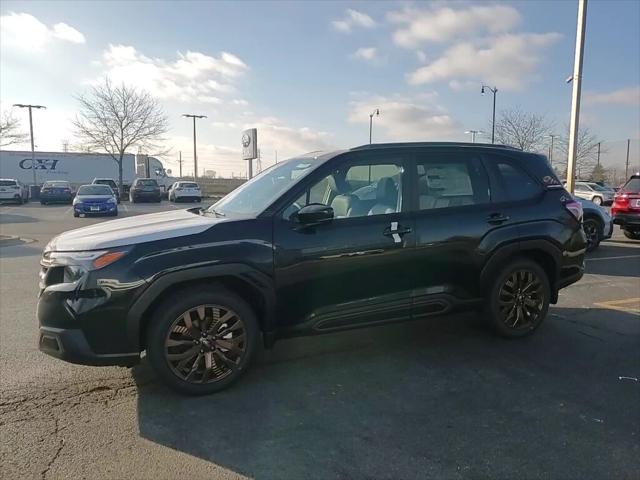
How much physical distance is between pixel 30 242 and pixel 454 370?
12.5m

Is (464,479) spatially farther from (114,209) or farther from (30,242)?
(114,209)

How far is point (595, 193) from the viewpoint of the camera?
31547mm

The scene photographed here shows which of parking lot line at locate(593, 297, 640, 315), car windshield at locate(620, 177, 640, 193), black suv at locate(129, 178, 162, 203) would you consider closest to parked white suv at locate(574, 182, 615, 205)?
car windshield at locate(620, 177, 640, 193)

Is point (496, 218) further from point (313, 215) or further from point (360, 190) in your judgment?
point (313, 215)

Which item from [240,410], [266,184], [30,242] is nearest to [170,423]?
[240,410]

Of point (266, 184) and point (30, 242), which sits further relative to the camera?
point (30, 242)

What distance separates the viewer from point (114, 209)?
21.6m

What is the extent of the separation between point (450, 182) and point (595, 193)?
32.0m

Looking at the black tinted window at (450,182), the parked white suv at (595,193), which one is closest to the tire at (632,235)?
the black tinted window at (450,182)

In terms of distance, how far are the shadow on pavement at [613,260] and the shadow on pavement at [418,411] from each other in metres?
4.08

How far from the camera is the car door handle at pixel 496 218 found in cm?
448

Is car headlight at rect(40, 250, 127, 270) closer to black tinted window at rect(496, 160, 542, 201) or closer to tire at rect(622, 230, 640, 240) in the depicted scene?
black tinted window at rect(496, 160, 542, 201)

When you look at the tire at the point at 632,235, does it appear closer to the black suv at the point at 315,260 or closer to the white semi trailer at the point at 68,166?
the black suv at the point at 315,260

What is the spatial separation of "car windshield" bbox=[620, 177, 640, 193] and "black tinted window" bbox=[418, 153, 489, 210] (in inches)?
352
